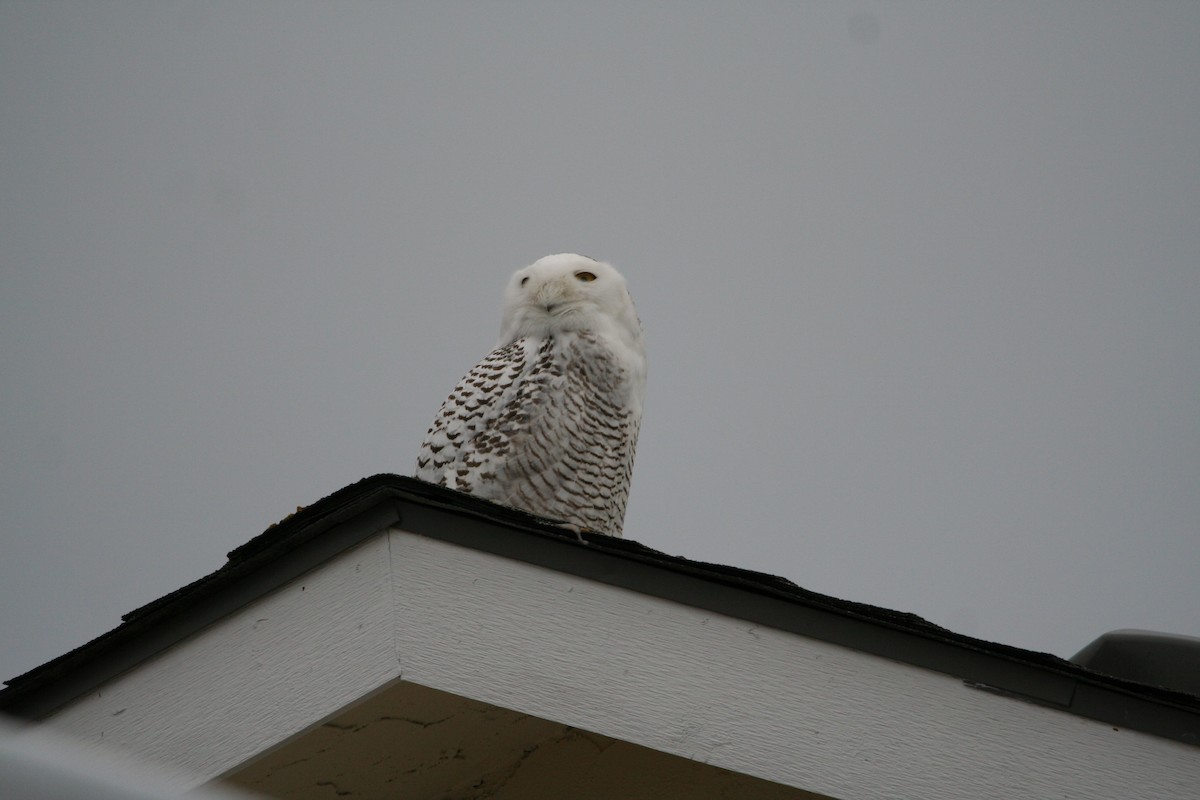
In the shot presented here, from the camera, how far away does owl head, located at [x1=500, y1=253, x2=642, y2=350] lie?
5.25m

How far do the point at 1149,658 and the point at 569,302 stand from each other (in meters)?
2.64

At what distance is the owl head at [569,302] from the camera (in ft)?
17.2

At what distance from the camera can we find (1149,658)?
328 centimetres

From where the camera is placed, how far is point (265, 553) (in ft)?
7.48

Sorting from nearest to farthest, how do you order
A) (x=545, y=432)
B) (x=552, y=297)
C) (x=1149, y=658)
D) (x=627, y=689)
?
(x=627, y=689), (x=1149, y=658), (x=545, y=432), (x=552, y=297)

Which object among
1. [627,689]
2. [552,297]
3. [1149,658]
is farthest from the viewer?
[552,297]

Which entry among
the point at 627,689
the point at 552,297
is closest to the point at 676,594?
the point at 627,689

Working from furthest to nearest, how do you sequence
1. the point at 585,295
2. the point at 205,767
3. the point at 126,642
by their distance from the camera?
1. the point at 585,295
2. the point at 126,642
3. the point at 205,767

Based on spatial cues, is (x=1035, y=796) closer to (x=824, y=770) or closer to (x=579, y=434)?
(x=824, y=770)

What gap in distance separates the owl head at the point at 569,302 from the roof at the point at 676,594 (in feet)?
9.69

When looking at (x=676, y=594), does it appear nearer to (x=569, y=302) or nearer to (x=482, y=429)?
(x=482, y=429)

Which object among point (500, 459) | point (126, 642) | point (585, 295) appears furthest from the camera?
point (585, 295)

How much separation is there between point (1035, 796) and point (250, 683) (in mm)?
1269

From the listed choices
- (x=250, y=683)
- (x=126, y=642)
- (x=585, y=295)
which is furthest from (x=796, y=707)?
(x=585, y=295)
